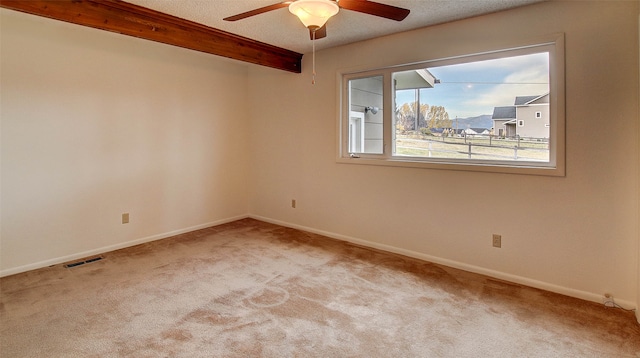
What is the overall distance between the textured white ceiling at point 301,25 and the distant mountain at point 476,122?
36.3 inches

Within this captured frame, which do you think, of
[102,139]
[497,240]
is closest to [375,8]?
[497,240]

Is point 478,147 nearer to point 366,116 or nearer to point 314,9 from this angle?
point 366,116

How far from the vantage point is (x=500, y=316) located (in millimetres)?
2361

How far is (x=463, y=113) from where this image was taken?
3299 millimetres

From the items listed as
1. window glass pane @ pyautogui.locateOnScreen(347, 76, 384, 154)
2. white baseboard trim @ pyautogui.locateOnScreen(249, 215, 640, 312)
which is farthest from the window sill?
white baseboard trim @ pyautogui.locateOnScreen(249, 215, 640, 312)

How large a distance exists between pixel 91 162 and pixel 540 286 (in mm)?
4503

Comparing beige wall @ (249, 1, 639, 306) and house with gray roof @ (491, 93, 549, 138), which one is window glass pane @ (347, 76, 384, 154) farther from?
house with gray roof @ (491, 93, 549, 138)

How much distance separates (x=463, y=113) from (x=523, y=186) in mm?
900

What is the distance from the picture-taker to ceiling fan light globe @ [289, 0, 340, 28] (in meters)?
2.10

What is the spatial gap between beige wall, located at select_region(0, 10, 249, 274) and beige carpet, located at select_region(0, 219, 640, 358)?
1.60ft

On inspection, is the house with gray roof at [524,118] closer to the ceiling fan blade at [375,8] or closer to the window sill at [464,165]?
the window sill at [464,165]

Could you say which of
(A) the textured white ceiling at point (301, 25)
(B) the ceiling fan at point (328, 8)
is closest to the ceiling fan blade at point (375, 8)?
(B) the ceiling fan at point (328, 8)

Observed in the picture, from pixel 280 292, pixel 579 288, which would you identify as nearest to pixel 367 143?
pixel 280 292

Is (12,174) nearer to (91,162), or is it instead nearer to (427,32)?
(91,162)
